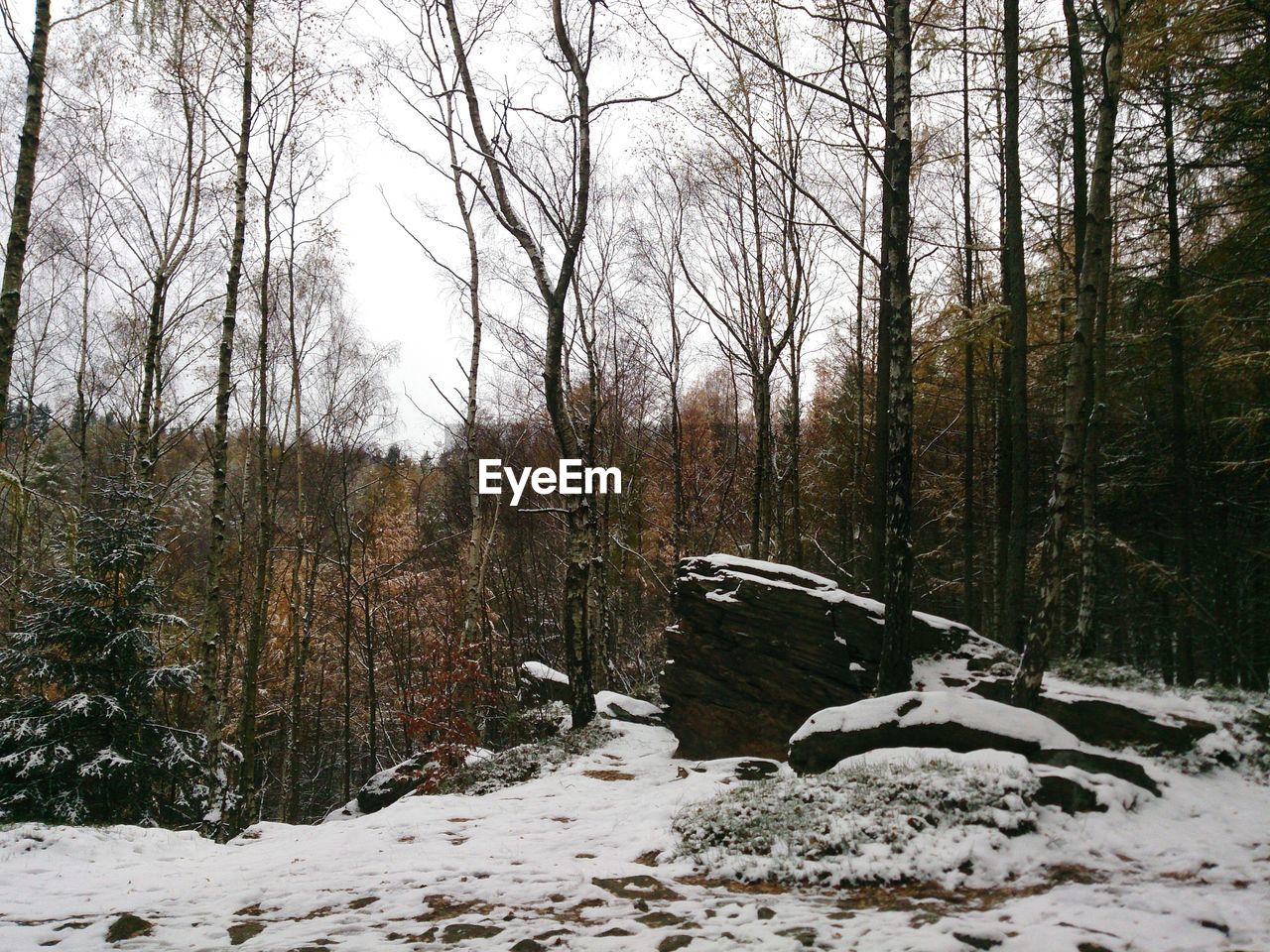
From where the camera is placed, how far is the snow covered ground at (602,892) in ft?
11.8

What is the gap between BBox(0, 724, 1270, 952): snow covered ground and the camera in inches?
141

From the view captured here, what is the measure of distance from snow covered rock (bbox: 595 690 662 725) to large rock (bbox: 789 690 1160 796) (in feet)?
16.4

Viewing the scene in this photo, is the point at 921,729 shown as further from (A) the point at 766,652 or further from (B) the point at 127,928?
(B) the point at 127,928

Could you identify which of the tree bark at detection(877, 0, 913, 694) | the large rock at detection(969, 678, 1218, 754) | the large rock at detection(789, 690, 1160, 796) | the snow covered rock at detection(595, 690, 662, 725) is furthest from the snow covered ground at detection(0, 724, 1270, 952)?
the snow covered rock at detection(595, 690, 662, 725)

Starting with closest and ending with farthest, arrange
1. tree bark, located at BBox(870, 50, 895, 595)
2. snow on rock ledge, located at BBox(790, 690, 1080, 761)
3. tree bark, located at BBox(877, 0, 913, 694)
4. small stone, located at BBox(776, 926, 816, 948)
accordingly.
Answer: small stone, located at BBox(776, 926, 816, 948) < snow on rock ledge, located at BBox(790, 690, 1080, 761) < tree bark, located at BBox(877, 0, 913, 694) < tree bark, located at BBox(870, 50, 895, 595)

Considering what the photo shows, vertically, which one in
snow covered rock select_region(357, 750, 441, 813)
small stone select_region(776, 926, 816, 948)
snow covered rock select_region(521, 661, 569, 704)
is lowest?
snow covered rock select_region(357, 750, 441, 813)

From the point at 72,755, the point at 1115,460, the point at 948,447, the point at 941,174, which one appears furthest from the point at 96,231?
the point at 948,447

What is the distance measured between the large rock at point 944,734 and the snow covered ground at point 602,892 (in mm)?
544

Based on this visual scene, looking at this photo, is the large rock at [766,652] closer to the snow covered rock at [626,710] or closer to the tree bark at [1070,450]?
the tree bark at [1070,450]

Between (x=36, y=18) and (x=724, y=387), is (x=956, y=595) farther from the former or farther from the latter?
(x=36, y=18)

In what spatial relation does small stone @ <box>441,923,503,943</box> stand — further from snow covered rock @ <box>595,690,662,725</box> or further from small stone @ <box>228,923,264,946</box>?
snow covered rock @ <box>595,690,662,725</box>

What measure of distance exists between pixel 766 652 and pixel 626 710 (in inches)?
146

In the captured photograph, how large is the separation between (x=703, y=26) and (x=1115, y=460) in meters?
10.9

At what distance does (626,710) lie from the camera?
1167 centimetres
